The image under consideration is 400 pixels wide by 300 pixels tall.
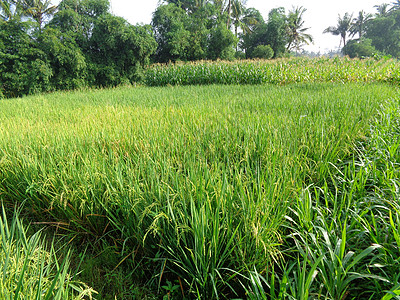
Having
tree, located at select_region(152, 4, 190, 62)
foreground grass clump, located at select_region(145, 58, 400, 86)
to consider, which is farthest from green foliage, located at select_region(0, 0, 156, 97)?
foreground grass clump, located at select_region(145, 58, 400, 86)

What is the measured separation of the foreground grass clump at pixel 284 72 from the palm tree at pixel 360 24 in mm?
46075

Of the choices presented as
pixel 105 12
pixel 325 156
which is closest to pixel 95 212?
pixel 325 156

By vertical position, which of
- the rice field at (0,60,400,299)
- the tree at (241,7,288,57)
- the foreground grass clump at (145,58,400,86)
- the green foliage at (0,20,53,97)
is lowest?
the rice field at (0,60,400,299)

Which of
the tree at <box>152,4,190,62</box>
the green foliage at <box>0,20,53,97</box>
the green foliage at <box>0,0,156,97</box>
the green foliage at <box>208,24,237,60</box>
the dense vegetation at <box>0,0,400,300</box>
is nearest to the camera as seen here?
the dense vegetation at <box>0,0,400,300</box>

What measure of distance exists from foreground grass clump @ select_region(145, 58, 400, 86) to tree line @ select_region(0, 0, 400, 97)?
21.9 feet

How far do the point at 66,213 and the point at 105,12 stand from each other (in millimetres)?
23077

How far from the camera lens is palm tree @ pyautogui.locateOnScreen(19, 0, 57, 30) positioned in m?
20.1

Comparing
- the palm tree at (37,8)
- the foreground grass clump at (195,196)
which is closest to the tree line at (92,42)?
the palm tree at (37,8)

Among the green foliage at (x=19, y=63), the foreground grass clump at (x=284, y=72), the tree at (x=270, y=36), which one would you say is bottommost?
the foreground grass clump at (x=284, y=72)

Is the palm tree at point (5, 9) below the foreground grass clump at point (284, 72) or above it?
above

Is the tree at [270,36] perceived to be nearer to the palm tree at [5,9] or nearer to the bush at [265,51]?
the bush at [265,51]

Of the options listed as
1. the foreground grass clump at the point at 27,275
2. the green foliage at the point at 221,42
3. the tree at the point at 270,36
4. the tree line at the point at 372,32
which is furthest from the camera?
the tree line at the point at 372,32

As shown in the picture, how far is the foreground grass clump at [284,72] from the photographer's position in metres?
9.23

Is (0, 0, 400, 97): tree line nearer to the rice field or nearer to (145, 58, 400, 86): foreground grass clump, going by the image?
(145, 58, 400, 86): foreground grass clump
